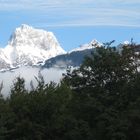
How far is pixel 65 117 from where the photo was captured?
4209 centimetres

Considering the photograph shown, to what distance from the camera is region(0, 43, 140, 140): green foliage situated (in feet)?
131

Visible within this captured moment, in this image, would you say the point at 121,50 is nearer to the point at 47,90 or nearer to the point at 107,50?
the point at 107,50

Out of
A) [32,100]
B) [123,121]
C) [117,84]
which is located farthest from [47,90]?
[123,121]

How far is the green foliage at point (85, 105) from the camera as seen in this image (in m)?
39.8

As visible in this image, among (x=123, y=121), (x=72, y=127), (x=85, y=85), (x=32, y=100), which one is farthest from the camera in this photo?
(x=85, y=85)

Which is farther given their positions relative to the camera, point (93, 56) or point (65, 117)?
point (93, 56)

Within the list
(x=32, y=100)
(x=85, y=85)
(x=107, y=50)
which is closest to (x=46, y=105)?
(x=32, y=100)

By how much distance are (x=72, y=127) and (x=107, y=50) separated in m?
10.0

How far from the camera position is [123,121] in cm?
3894

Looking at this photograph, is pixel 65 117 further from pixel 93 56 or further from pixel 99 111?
pixel 93 56

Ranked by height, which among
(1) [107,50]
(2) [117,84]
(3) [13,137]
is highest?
(1) [107,50]

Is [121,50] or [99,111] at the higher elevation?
[121,50]

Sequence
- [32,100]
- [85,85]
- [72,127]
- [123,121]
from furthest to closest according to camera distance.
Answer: [85,85]
[32,100]
[72,127]
[123,121]

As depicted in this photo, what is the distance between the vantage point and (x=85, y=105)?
4275 cm
